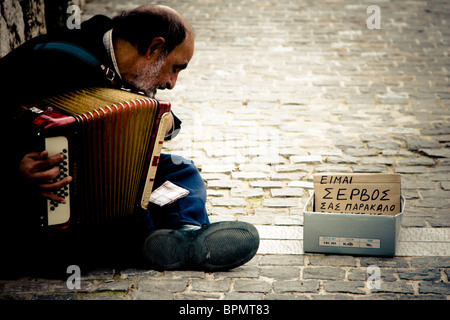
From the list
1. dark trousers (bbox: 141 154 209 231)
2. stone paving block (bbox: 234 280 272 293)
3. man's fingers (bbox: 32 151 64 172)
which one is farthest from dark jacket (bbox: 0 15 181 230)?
stone paving block (bbox: 234 280 272 293)

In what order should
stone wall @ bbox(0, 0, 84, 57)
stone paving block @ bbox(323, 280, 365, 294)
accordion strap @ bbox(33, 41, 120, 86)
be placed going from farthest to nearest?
1. stone wall @ bbox(0, 0, 84, 57)
2. accordion strap @ bbox(33, 41, 120, 86)
3. stone paving block @ bbox(323, 280, 365, 294)

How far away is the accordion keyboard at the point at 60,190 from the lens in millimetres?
2496

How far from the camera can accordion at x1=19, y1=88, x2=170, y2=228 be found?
2.52m

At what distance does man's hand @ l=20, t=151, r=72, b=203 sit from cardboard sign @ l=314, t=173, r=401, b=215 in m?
1.46

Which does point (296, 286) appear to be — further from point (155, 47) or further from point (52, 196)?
point (155, 47)

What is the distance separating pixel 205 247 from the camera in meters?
2.86

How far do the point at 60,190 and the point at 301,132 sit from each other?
3.03 m

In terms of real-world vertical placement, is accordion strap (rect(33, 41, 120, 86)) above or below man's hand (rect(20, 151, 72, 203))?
above

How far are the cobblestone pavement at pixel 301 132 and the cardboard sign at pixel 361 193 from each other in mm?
266

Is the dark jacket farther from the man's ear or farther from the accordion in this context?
the man's ear

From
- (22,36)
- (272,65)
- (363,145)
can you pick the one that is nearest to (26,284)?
(363,145)

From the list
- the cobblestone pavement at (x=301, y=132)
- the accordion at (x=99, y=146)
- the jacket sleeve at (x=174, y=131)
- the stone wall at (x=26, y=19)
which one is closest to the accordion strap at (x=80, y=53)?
the accordion at (x=99, y=146)

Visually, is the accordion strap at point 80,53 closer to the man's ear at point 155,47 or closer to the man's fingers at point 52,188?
the man's ear at point 155,47
